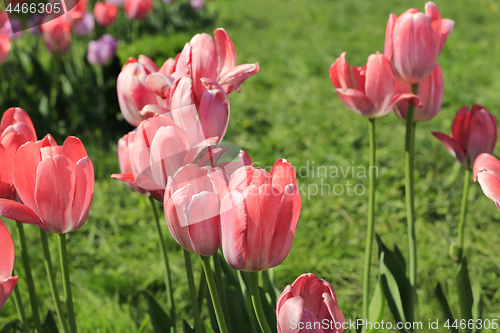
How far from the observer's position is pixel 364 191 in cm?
242

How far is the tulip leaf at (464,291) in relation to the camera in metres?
1.04

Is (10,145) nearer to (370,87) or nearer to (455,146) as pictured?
(370,87)

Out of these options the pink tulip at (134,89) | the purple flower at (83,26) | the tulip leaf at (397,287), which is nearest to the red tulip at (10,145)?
the pink tulip at (134,89)

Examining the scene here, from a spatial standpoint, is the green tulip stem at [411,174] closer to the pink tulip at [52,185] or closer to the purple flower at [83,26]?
the pink tulip at [52,185]

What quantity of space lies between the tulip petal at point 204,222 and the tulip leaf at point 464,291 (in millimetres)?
697

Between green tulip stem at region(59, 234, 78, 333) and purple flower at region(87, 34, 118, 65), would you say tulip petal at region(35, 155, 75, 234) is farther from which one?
purple flower at region(87, 34, 118, 65)

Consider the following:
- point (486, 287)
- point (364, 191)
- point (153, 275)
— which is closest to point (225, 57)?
point (153, 275)

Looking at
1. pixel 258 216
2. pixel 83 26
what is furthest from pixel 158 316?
pixel 83 26

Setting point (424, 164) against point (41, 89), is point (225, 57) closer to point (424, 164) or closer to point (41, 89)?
point (424, 164)

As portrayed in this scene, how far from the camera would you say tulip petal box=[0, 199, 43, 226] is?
2.08 feet

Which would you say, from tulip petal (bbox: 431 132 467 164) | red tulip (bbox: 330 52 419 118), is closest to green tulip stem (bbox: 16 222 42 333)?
red tulip (bbox: 330 52 419 118)

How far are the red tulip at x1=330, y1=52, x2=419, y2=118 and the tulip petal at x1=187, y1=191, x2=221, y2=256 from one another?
1.57 feet

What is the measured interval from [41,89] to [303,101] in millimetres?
1952

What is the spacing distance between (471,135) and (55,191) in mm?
894
